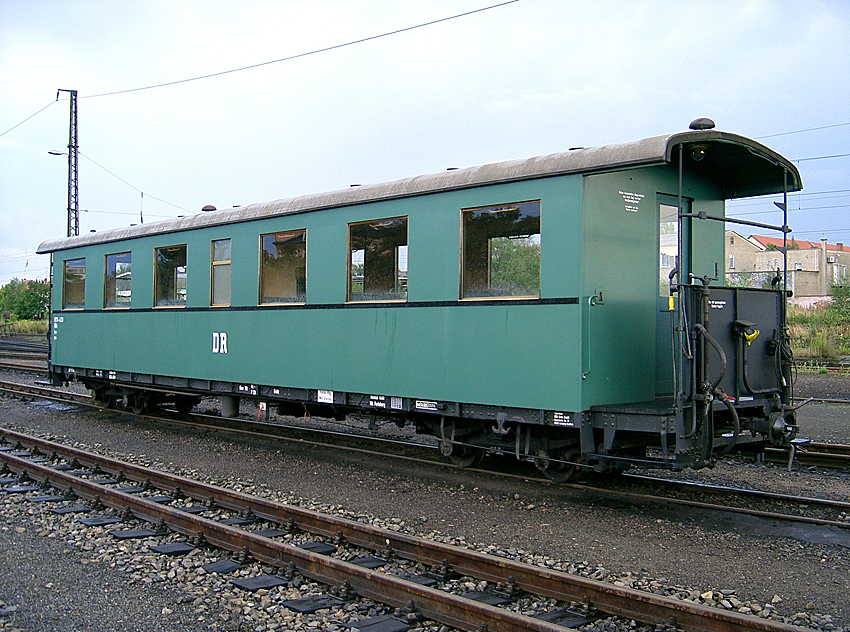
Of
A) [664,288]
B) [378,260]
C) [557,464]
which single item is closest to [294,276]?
[378,260]

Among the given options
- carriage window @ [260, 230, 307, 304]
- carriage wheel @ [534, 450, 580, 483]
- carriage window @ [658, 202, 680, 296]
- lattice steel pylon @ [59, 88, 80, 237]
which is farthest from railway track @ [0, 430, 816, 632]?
lattice steel pylon @ [59, 88, 80, 237]

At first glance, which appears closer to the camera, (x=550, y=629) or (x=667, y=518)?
(x=550, y=629)

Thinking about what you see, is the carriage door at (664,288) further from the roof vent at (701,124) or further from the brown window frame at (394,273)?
the brown window frame at (394,273)

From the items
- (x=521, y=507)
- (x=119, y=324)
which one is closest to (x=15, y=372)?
(x=119, y=324)

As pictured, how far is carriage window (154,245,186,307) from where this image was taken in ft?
38.3

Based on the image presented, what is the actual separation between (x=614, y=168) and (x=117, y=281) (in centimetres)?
969

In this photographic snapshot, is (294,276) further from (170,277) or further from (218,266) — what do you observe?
(170,277)

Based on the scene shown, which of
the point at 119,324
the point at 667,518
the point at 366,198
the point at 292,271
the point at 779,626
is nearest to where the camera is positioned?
the point at 779,626

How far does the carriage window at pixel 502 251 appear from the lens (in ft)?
23.8

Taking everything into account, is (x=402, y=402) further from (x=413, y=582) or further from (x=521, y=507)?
(x=413, y=582)

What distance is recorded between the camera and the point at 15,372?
875 inches

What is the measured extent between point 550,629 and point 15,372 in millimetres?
22400

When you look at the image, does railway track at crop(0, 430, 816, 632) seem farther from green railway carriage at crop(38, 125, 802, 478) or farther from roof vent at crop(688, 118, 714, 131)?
roof vent at crop(688, 118, 714, 131)

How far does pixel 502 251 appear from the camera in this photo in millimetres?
7527
